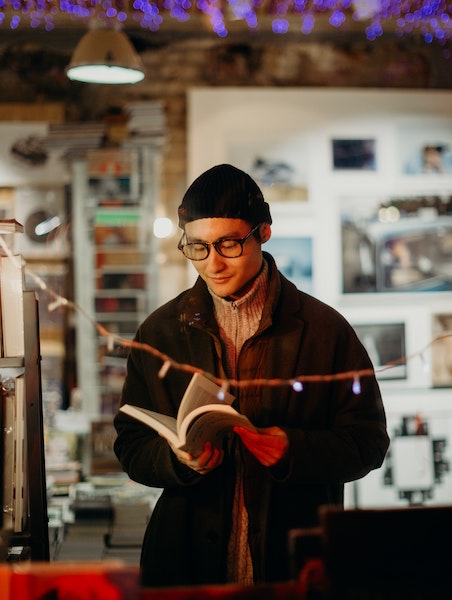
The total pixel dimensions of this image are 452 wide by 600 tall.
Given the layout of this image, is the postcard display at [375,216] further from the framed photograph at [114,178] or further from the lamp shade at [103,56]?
the lamp shade at [103,56]

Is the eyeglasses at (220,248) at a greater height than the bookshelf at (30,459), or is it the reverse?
the eyeglasses at (220,248)

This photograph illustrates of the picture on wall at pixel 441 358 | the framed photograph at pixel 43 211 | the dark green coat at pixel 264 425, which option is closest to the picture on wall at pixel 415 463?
the picture on wall at pixel 441 358

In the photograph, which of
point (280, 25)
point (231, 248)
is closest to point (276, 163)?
point (280, 25)

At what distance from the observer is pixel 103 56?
3699 mm

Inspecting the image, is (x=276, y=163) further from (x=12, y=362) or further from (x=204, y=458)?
(x=204, y=458)

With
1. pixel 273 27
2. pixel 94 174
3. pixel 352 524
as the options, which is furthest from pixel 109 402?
pixel 352 524

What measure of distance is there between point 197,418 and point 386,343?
120 inches

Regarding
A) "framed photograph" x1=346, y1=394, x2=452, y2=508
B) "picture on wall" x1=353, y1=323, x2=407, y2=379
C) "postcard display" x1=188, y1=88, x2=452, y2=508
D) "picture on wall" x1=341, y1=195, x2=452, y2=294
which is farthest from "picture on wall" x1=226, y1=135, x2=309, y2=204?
"framed photograph" x1=346, y1=394, x2=452, y2=508

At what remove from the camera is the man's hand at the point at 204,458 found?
1806 mm

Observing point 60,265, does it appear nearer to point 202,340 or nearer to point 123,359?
point 123,359

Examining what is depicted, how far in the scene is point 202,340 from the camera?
6.71 feet

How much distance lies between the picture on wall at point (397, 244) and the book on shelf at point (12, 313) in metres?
2.82

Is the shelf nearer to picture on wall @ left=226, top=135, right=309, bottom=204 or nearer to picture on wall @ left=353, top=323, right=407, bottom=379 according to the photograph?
picture on wall @ left=226, top=135, right=309, bottom=204

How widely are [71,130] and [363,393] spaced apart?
10.3ft
